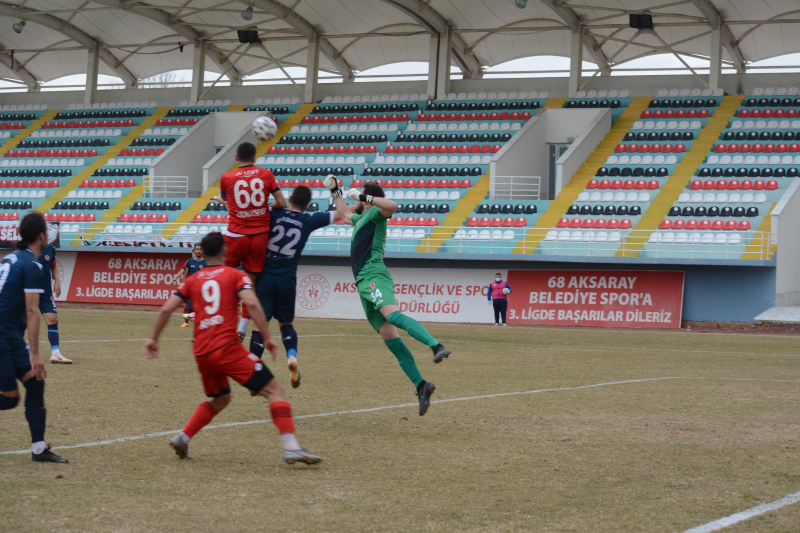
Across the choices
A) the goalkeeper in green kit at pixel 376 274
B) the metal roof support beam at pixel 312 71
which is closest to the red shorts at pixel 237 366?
the goalkeeper in green kit at pixel 376 274

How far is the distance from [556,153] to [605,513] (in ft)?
110

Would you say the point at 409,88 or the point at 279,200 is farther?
the point at 409,88

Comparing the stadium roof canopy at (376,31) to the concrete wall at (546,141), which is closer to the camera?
the concrete wall at (546,141)

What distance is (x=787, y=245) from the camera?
27797mm

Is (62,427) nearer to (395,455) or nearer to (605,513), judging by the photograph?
(395,455)

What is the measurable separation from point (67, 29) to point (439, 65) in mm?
17393

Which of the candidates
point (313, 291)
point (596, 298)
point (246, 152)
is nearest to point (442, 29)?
point (313, 291)

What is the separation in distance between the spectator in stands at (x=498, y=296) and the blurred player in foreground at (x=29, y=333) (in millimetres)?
21000

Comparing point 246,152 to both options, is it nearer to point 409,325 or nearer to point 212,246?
point 409,325

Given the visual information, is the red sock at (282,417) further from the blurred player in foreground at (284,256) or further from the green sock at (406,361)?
the blurred player in foreground at (284,256)

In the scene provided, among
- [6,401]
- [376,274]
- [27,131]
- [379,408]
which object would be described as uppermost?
[27,131]

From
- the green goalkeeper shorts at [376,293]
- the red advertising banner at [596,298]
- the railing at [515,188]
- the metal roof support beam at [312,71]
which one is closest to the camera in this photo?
the green goalkeeper shorts at [376,293]

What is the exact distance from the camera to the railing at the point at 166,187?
126 ft

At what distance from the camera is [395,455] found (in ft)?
22.3
